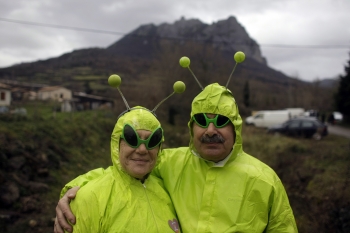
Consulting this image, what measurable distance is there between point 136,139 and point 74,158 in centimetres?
1059

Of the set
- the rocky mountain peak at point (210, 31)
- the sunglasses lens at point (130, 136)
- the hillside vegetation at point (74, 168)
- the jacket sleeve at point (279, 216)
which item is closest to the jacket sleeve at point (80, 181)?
the sunglasses lens at point (130, 136)

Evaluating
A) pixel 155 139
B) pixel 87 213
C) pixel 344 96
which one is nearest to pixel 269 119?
pixel 344 96

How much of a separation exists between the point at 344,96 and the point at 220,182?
90.0ft

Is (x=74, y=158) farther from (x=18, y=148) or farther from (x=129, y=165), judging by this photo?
(x=129, y=165)

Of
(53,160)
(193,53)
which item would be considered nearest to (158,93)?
(193,53)

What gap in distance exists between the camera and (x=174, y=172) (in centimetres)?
275

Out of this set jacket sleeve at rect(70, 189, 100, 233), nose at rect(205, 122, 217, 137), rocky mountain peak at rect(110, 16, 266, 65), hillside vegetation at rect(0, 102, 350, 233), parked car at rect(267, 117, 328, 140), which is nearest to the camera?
jacket sleeve at rect(70, 189, 100, 233)

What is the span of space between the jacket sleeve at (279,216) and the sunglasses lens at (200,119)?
70 cm

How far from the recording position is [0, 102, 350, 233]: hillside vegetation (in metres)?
6.71

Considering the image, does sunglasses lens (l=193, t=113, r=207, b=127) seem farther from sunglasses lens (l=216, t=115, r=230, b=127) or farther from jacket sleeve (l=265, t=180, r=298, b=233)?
jacket sleeve (l=265, t=180, r=298, b=233)

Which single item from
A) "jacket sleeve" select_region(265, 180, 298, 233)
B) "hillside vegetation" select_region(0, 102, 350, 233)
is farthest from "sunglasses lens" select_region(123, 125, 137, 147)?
"hillside vegetation" select_region(0, 102, 350, 233)

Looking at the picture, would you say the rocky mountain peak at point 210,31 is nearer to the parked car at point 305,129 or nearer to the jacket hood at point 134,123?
the parked car at point 305,129

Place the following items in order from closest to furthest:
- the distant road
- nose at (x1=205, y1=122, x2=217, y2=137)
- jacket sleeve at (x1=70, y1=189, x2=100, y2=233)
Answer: jacket sleeve at (x1=70, y1=189, x2=100, y2=233), nose at (x1=205, y1=122, x2=217, y2=137), the distant road

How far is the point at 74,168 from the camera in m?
11.4
